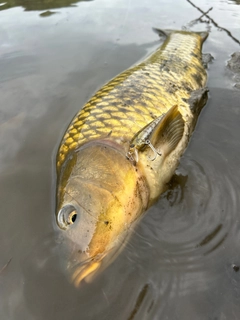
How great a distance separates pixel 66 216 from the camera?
1.79 m

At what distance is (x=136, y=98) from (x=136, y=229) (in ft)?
3.81

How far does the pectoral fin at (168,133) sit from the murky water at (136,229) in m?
0.23

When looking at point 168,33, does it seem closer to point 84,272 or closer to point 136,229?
point 136,229

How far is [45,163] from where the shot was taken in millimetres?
2449

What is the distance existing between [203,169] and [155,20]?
4.20 meters

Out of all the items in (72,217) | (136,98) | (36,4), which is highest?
(36,4)

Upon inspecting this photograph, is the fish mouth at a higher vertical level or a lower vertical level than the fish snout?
lower

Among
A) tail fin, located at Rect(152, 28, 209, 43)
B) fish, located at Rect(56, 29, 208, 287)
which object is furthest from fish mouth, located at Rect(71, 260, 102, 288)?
tail fin, located at Rect(152, 28, 209, 43)

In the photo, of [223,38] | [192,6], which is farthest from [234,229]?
[192,6]

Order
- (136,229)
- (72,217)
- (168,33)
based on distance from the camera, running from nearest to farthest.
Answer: (72,217) < (136,229) < (168,33)

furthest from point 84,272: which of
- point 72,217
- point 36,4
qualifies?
point 36,4

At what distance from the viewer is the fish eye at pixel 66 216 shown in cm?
177

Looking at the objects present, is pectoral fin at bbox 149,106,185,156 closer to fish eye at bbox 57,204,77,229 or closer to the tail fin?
fish eye at bbox 57,204,77,229

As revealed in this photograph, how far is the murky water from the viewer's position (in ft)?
5.27
